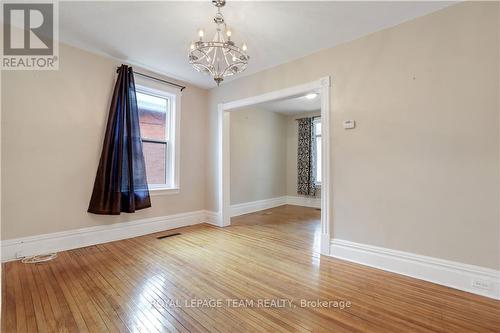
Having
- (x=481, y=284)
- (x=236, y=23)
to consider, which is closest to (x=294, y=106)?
(x=236, y=23)

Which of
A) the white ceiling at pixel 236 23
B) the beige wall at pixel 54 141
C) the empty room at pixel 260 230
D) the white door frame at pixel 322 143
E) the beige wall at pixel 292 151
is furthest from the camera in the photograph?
the beige wall at pixel 292 151

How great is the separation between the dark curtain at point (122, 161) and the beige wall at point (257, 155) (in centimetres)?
223

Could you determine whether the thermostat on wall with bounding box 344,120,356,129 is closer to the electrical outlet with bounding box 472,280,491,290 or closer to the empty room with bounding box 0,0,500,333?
the empty room with bounding box 0,0,500,333

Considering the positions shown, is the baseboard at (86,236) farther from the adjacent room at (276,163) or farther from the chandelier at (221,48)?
the chandelier at (221,48)

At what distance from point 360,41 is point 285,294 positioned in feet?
9.87

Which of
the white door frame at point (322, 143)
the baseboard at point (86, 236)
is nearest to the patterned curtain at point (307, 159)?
the white door frame at point (322, 143)

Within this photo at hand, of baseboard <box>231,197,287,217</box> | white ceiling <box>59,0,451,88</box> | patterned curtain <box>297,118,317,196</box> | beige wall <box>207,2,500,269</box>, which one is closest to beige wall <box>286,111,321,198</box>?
patterned curtain <box>297,118,317,196</box>

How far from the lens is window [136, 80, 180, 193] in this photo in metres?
4.07

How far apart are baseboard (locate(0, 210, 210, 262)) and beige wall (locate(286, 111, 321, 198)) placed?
3452 millimetres

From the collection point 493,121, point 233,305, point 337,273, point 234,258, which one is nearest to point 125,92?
point 234,258

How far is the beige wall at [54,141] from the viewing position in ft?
9.14

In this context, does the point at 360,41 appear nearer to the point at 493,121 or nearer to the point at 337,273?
the point at 493,121

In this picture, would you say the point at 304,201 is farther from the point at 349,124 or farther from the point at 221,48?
the point at 221,48

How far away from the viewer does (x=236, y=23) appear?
2672 millimetres
